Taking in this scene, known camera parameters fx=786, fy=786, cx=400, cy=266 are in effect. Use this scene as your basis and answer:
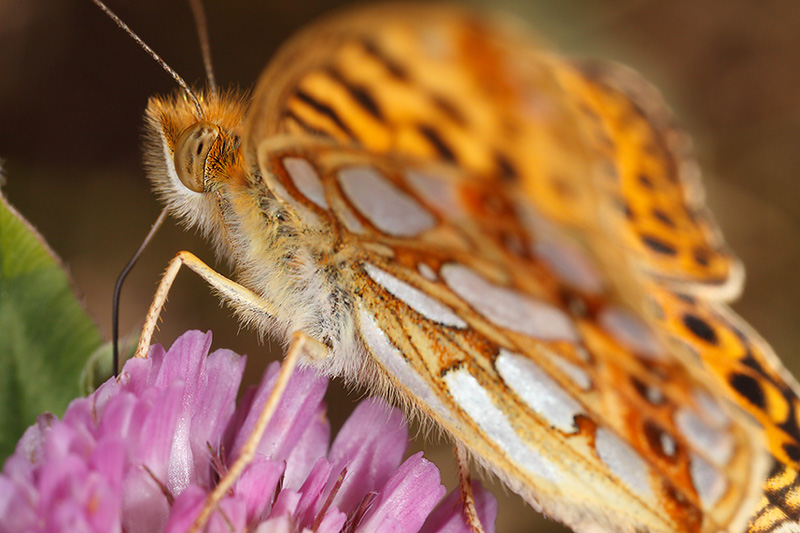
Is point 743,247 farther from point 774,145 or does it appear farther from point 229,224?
point 229,224

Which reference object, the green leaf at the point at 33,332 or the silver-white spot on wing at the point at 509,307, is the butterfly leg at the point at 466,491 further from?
the green leaf at the point at 33,332

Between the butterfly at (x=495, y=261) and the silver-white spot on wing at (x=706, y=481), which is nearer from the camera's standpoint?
the butterfly at (x=495, y=261)

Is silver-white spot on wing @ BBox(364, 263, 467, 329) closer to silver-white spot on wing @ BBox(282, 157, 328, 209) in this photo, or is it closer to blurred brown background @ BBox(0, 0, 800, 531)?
silver-white spot on wing @ BBox(282, 157, 328, 209)

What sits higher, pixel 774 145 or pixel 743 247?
pixel 774 145

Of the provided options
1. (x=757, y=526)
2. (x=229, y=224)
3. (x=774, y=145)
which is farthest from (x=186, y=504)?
(x=774, y=145)

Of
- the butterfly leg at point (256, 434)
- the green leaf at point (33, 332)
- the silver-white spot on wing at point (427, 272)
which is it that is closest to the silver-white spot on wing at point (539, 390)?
the silver-white spot on wing at point (427, 272)

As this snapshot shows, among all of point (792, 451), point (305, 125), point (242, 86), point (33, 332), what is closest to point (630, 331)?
point (305, 125)
